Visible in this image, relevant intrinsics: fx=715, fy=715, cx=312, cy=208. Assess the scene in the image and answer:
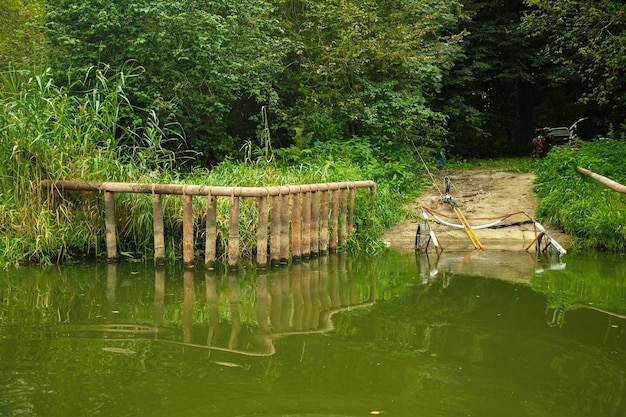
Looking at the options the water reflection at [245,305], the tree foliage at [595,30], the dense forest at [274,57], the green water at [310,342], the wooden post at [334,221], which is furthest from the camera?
the tree foliage at [595,30]

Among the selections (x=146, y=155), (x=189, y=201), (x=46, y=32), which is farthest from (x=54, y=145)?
(x=46, y=32)

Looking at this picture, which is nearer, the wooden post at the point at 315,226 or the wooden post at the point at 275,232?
the wooden post at the point at 275,232

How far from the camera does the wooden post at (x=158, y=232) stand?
8.08 meters

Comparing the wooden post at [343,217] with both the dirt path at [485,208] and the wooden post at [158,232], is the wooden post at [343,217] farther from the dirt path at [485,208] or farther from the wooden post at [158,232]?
the wooden post at [158,232]

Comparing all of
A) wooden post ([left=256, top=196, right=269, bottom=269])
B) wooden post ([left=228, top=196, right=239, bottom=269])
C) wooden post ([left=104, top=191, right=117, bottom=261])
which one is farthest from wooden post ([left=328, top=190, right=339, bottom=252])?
wooden post ([left=104, top=191, right=117, bottom=261])

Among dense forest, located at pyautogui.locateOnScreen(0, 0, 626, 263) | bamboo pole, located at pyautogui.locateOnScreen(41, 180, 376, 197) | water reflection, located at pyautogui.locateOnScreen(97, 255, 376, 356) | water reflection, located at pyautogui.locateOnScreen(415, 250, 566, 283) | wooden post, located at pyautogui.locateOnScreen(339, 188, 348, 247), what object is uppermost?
dense forest, located at pyautogui.locateOnScreen(0, 0, 626, 263)

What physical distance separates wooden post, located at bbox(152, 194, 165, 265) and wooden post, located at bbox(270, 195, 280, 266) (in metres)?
1.25

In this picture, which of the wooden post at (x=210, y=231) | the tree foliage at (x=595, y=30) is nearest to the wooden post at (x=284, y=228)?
the wooden post at (x=210, y=231)

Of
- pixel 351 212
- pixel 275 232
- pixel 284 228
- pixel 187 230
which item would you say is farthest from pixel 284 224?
pixel 351 212

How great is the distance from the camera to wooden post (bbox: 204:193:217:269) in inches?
311

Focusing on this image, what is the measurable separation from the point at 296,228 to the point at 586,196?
5.14 m

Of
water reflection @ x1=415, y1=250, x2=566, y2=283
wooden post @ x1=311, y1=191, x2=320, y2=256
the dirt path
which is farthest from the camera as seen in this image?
the dirt path

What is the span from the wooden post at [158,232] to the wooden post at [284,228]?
53.5 inches

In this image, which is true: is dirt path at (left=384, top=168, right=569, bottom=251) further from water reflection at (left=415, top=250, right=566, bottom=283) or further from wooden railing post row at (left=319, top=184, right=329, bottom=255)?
wooden railing post row at (left=319, top=184, right=329, bottom=255)
